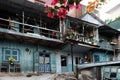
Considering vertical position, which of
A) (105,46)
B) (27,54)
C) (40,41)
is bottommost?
→ (27,54)

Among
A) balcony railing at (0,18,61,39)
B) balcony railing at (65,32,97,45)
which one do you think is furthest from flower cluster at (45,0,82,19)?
balcony railing at (65,32,97,45)

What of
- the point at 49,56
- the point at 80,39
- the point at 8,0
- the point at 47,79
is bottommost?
the point at 47,79

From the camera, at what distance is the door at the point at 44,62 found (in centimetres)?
2117

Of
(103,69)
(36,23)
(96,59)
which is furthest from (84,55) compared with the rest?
(103,69)

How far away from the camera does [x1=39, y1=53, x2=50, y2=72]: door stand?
834 inches

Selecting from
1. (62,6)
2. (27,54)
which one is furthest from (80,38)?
(62,6)

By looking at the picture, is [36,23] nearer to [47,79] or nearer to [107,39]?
[47,79]

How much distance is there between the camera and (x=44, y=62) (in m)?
21.6

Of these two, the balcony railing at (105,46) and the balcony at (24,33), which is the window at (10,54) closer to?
the balcony at (24,33)

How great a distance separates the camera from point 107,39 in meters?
30.9

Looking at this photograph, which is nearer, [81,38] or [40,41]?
[40,41]

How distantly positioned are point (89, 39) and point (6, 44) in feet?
30.8

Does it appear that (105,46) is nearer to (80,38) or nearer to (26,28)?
(80,38)

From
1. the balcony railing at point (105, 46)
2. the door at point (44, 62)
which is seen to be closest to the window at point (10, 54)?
the door at point (44, 62)
